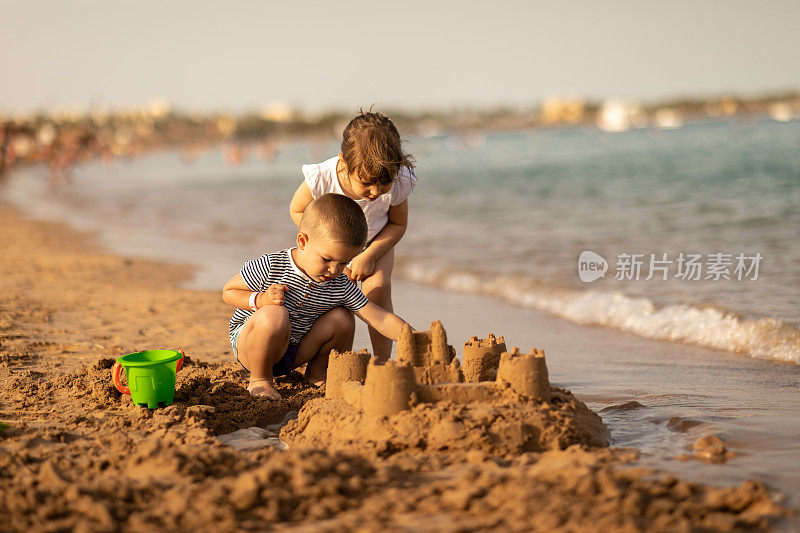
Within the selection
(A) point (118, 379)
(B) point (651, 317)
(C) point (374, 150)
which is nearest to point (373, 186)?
(C) point (374, 150)

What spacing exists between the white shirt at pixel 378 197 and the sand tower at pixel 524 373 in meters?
1.52

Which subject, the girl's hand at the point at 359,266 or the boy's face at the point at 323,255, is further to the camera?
the girl's hand at the point at 359,266

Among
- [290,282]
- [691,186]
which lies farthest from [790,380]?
[691,186]

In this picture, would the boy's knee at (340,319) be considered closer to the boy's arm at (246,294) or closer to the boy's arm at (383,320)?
the boy's arm at (383,320)

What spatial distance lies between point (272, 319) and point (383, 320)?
22.0 inches

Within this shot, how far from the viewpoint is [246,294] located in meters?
3.92

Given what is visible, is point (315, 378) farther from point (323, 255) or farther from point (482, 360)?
point (482, 360)

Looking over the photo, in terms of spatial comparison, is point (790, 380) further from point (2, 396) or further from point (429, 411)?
point (2, 396)

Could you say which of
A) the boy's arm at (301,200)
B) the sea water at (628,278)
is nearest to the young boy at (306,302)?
the boy's arm at (301,200)

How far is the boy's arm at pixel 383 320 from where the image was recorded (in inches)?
148

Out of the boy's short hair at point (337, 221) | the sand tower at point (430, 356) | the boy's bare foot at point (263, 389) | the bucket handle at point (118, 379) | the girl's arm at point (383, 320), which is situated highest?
the boy's short hair at point (337, 221)

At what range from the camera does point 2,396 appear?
375cm

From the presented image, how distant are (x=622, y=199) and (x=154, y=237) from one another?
9211 mm

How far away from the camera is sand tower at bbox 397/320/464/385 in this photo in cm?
320
